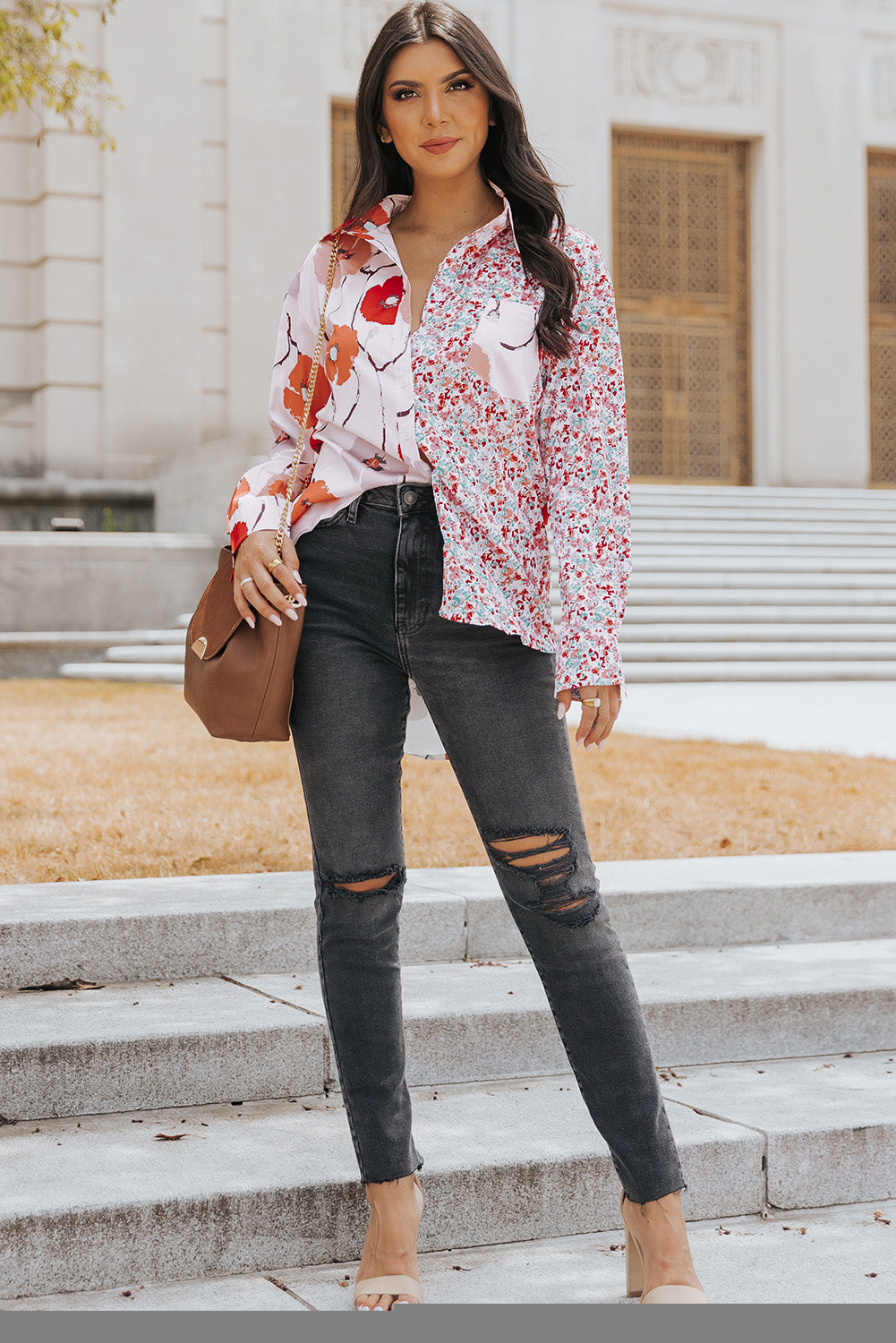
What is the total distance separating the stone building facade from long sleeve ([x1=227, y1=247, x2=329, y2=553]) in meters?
11.5

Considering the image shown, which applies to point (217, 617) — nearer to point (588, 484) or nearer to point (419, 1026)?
point (588, 484)

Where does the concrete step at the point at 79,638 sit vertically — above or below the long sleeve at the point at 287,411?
below

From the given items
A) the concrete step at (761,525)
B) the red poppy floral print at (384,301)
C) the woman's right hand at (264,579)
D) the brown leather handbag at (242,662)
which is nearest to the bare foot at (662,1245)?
the brown leather handbag at (242,662)

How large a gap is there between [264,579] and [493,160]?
0.82 metres

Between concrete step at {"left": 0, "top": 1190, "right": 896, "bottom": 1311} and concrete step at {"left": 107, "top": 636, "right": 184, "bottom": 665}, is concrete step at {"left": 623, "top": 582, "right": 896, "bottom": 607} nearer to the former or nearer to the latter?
concrete step at {"left": 107, "top": 636, "right": 184, "bottom": 665}

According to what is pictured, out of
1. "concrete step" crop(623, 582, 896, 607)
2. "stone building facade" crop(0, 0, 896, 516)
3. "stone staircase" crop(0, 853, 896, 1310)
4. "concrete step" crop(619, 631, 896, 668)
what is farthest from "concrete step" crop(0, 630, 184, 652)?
"stone staircase" crop(0, 853, 896, 1310)

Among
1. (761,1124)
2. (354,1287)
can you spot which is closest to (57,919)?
A: (354,1287)

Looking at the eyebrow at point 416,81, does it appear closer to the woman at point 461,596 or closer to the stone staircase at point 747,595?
the woman at point 461,596

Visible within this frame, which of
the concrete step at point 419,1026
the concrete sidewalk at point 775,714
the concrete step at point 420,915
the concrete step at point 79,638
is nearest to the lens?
the concrete step at point 419,1026

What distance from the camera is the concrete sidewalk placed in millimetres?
7812

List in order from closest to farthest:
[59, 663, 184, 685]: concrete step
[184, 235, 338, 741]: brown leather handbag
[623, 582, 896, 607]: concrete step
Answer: [184, 235, 338, 741]: brown leather handbag
[59, 663, 184, 685]: concrete step
[623, 582, 896, 607]: concrete step

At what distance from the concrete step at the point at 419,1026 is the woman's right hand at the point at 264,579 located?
119cm

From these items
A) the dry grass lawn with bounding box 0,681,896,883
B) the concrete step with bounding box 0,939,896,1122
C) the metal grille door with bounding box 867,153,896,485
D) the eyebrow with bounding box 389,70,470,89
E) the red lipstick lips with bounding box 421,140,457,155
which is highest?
the metal grille door with bounding box 867,153,896,485

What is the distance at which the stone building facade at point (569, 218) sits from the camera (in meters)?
16.9
